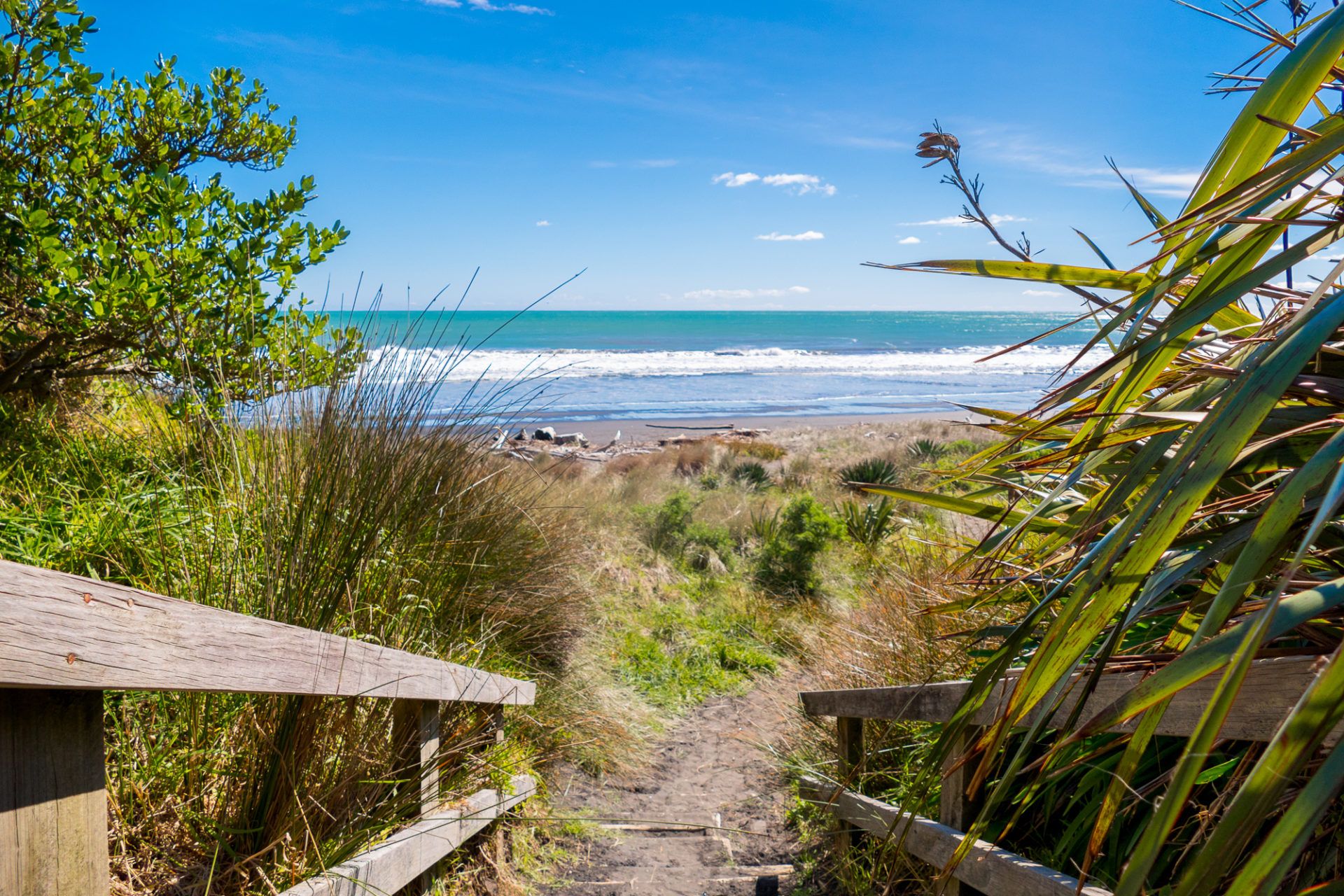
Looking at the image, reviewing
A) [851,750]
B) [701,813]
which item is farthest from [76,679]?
[701,813]

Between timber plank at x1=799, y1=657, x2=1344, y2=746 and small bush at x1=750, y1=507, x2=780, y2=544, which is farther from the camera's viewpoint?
small bush at x1=750, y1=507, x2=780, y2=544

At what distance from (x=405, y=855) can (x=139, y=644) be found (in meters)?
1.63

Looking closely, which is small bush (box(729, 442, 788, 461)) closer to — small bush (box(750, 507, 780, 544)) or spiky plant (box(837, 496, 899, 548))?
small bush (box(750, 507, 780, 544))

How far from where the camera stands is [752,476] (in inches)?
577

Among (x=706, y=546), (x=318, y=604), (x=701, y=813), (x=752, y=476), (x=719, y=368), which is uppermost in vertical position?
(x=719, y=368)

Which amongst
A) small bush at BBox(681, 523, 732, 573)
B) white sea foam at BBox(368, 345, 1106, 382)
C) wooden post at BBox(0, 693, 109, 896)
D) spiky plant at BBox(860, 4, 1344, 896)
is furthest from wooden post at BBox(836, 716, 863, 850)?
white sea foam at BBox(368, 345, 1106, 382)

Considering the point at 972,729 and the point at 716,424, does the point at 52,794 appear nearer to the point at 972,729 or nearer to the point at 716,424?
the point at 972,729

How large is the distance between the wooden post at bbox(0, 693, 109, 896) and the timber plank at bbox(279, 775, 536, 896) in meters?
0.95

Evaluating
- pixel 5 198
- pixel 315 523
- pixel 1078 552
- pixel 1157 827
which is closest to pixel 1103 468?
pixel 1078 552

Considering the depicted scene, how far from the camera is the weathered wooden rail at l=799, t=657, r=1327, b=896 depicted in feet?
4.29

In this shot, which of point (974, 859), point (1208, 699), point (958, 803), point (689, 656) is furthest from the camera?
point (689, 656)

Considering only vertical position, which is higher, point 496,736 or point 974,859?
point 974,859

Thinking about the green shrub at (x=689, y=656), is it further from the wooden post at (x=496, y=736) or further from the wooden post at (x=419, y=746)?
the wooden post at (x=419, y=746)

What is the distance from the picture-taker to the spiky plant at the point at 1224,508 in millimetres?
688
